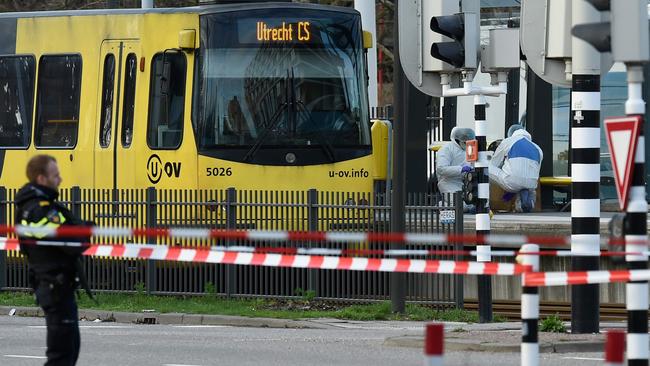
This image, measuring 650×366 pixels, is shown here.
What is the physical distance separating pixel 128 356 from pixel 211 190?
733 centimetres

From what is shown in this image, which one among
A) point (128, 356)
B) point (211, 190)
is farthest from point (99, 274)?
point (128, 356)

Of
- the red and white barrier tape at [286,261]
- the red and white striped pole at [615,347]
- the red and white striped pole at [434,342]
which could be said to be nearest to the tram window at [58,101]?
the red and white barrier tape at [286,261]

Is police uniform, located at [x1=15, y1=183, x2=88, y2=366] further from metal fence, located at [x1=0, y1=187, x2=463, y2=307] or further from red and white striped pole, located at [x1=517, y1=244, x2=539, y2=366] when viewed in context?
metal fence, located at [x1=0, y1=187, x2=463, y2=307]

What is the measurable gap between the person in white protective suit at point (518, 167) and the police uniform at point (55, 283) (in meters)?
13.5

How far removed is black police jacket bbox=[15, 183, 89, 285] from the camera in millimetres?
9945

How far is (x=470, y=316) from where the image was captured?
18484mm

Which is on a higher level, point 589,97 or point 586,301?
point 589,97

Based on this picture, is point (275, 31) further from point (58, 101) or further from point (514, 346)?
point (514, 346)

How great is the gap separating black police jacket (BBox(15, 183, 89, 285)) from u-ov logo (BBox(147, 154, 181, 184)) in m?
11.8

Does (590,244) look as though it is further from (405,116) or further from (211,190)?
(211,190)

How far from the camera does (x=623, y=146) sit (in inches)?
390

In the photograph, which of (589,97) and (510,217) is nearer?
(589,97)

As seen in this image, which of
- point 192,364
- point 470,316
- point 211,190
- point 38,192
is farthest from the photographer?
point 211,190

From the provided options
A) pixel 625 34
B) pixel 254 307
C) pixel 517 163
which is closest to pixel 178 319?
pixel 254 307
